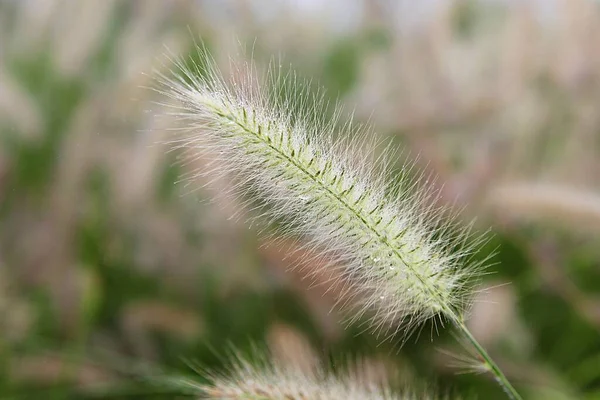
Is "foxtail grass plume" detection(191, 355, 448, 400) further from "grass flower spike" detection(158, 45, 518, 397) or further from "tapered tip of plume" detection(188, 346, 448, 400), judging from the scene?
"grass flower spike" detection(158, 45, 518, 397)

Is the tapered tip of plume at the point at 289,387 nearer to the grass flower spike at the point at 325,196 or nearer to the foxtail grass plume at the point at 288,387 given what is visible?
the foxtail grass plume at the point at 288,387

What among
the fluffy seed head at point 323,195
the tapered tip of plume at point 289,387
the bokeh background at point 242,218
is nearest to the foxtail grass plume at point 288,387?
the tapered tip of plume at point 289,387

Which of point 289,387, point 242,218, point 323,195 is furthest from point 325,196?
point 242,218

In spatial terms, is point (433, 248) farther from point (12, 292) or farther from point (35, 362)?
point (12, 292)

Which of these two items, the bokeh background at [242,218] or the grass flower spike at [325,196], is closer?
the grass flower spike at [325,196]

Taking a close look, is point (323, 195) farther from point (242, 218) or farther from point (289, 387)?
point (242, 218)

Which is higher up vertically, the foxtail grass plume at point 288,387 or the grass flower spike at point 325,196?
the grass flower spike at point 325,196
